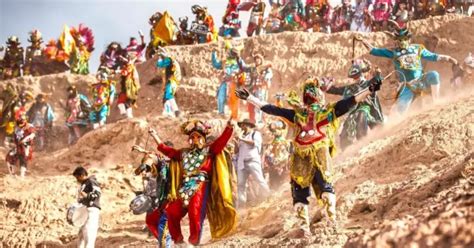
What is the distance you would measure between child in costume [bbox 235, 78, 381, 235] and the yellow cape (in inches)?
32.6

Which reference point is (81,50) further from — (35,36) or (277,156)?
(277,156)

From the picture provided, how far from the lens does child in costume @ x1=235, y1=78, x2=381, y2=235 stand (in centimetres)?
643

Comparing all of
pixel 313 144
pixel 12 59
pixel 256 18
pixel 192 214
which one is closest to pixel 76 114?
pixel 12 59

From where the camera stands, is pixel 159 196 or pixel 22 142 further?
pixel 22 142

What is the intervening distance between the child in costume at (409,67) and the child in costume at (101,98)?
Answer: 621 centimetres

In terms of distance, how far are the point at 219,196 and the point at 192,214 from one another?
1.27 feet

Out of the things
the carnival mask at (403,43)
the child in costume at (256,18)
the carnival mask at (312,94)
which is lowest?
the carnival mask at (312,94)

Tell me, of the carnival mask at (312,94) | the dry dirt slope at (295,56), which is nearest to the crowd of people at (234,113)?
the carnival mask at (312,94)

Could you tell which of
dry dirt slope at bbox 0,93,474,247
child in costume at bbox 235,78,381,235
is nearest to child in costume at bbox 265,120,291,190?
dry dirt slope at bbox 0,93,474,247

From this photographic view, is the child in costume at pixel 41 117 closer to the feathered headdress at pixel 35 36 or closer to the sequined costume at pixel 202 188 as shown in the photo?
the feathered headdress at pixel 35 36

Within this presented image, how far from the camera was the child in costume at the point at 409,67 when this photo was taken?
1098 cm

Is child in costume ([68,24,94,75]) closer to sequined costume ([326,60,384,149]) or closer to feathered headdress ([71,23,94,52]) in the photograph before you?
feathered headdress ([71,23,94,52])

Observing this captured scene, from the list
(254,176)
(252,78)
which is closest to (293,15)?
(252,78)

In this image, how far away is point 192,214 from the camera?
6.94 m
